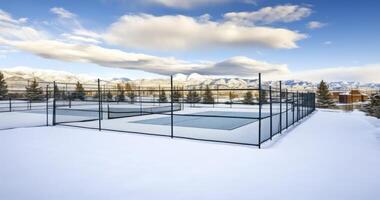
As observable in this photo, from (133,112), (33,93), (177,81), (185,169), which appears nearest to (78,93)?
(33,93)

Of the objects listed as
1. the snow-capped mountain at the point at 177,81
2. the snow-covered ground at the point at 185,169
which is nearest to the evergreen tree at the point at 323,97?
the snow-capped mountain at the point at 177,81

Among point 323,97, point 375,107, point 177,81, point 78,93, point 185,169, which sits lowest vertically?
point 185,169

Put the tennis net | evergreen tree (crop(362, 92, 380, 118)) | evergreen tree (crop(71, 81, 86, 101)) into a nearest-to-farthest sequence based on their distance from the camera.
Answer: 1. the tennis net
2. evergreen tree (crop(362, 92, 380, 118))
3. evergreen tree (crop(71, 81, 86, 101))

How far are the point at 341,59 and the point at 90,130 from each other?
1079 inches

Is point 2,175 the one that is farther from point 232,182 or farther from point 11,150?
point 232,182

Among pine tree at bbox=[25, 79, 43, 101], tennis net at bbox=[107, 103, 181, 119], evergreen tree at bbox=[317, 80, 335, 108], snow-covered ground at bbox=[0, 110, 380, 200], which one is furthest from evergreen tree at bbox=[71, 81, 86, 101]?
evergreen tree at bbox=[317, 80, 335, 108]

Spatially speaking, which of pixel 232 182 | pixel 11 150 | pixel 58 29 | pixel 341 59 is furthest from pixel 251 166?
pixel 341 59

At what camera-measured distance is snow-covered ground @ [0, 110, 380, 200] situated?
3.54 metres

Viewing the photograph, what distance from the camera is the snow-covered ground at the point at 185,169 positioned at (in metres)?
3.54

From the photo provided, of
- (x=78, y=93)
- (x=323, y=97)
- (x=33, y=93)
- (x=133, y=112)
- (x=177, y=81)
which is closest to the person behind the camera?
(x=133, y=112)

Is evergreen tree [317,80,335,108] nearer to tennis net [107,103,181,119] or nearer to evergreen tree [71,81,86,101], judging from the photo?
tennis net [107,103,181,119]

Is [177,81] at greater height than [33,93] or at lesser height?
greater

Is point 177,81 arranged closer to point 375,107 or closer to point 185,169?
point 375,107

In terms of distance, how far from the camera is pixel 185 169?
4652 millimetres
